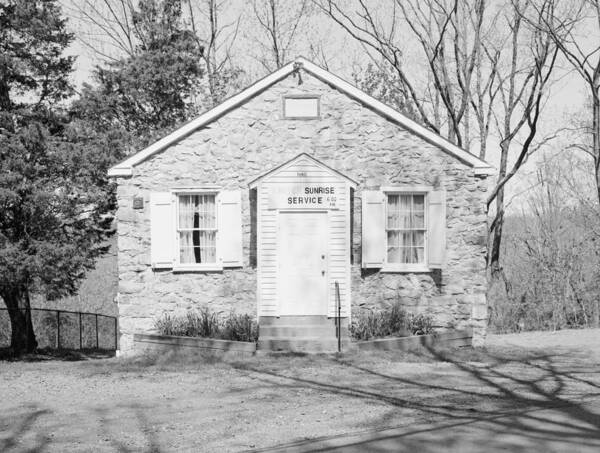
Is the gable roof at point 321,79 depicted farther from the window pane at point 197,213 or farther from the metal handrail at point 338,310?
the metal handrail at point 338,310

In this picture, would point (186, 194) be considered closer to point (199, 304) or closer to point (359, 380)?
point (199, 304)

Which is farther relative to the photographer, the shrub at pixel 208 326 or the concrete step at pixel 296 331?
the concrete step at pixel 296 331

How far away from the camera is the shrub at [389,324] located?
14.0m

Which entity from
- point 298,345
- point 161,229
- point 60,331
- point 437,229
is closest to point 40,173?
point 161,229

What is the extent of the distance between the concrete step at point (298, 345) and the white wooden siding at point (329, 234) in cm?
82

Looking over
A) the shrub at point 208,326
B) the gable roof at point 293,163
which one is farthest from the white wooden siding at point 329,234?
the shrub at point 208,326

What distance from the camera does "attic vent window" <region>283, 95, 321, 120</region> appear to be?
48.4 ft

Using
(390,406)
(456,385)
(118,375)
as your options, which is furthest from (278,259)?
(390,406)

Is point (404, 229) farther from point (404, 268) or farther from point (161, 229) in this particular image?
point (161, 229)

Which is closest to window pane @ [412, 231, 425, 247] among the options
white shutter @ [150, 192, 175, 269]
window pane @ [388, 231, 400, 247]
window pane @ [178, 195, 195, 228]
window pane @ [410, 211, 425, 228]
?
window pane @ [410, 211, 425, 228]

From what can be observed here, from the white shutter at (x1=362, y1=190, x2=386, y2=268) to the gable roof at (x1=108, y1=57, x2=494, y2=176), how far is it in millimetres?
1526

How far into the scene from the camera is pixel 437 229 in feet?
47.7

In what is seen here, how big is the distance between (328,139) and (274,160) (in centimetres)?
113

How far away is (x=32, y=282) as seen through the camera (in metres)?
16.0
